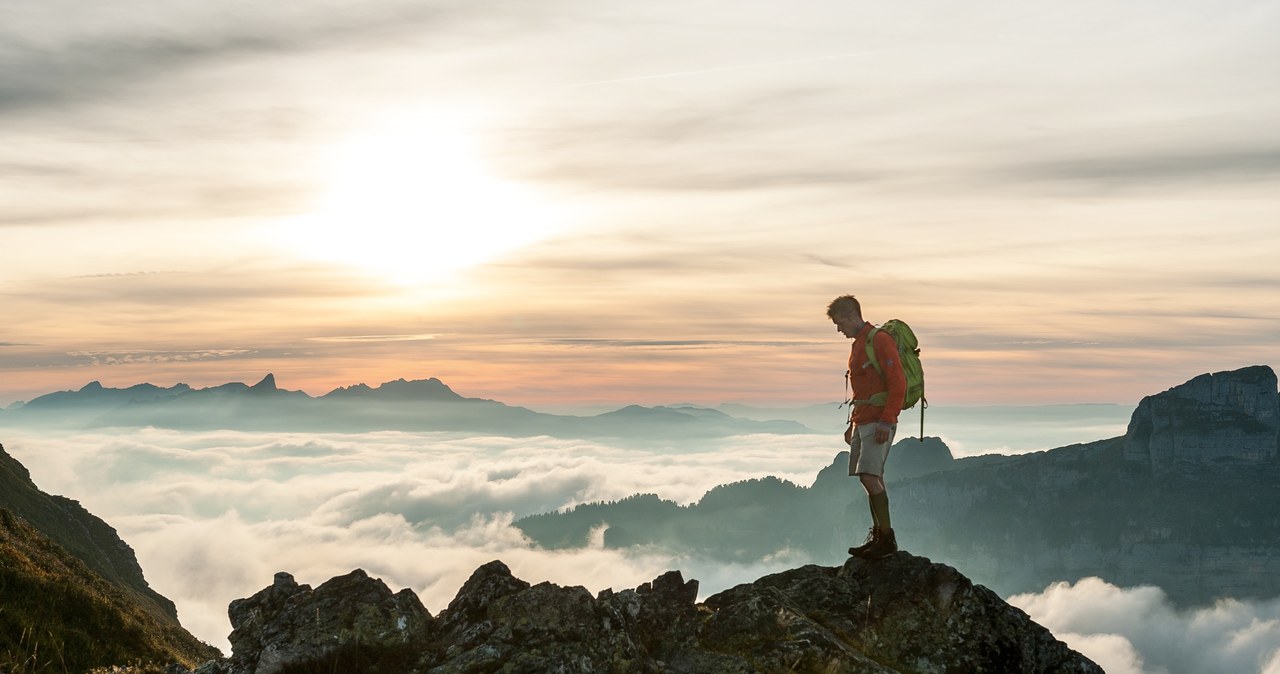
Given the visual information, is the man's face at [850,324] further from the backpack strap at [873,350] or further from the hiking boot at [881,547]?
the hiking boot at [881,547]

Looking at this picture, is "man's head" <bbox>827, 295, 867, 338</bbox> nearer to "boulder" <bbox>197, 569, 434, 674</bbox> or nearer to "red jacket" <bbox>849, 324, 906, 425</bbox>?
"red jacket" <bbox>849, 324, 906, 425</bbox>

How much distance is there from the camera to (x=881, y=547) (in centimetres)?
1711

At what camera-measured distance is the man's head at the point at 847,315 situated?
16.8 metres

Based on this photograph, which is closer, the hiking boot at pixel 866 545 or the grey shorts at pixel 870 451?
the grey shorts at pixel 870 451

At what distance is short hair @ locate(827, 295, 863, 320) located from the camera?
16.9 metres

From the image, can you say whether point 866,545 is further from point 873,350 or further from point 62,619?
point 62,619

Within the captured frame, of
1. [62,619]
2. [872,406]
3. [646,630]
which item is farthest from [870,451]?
[62,619]

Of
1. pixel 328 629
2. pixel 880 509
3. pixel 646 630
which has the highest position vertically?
pixel 880 509

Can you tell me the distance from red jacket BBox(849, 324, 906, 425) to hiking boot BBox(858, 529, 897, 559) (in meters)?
2.23

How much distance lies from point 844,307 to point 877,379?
1.46 metres

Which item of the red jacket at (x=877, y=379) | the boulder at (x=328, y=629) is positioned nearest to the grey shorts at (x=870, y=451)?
the red jacket at (x=877, y=379)

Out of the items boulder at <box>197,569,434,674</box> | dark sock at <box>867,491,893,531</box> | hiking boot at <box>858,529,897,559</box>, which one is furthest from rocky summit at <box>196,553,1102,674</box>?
dark sock at <box>867,491,893,531</box>

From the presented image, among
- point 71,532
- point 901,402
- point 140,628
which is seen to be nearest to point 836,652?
point 901,402

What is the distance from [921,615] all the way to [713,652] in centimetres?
383
